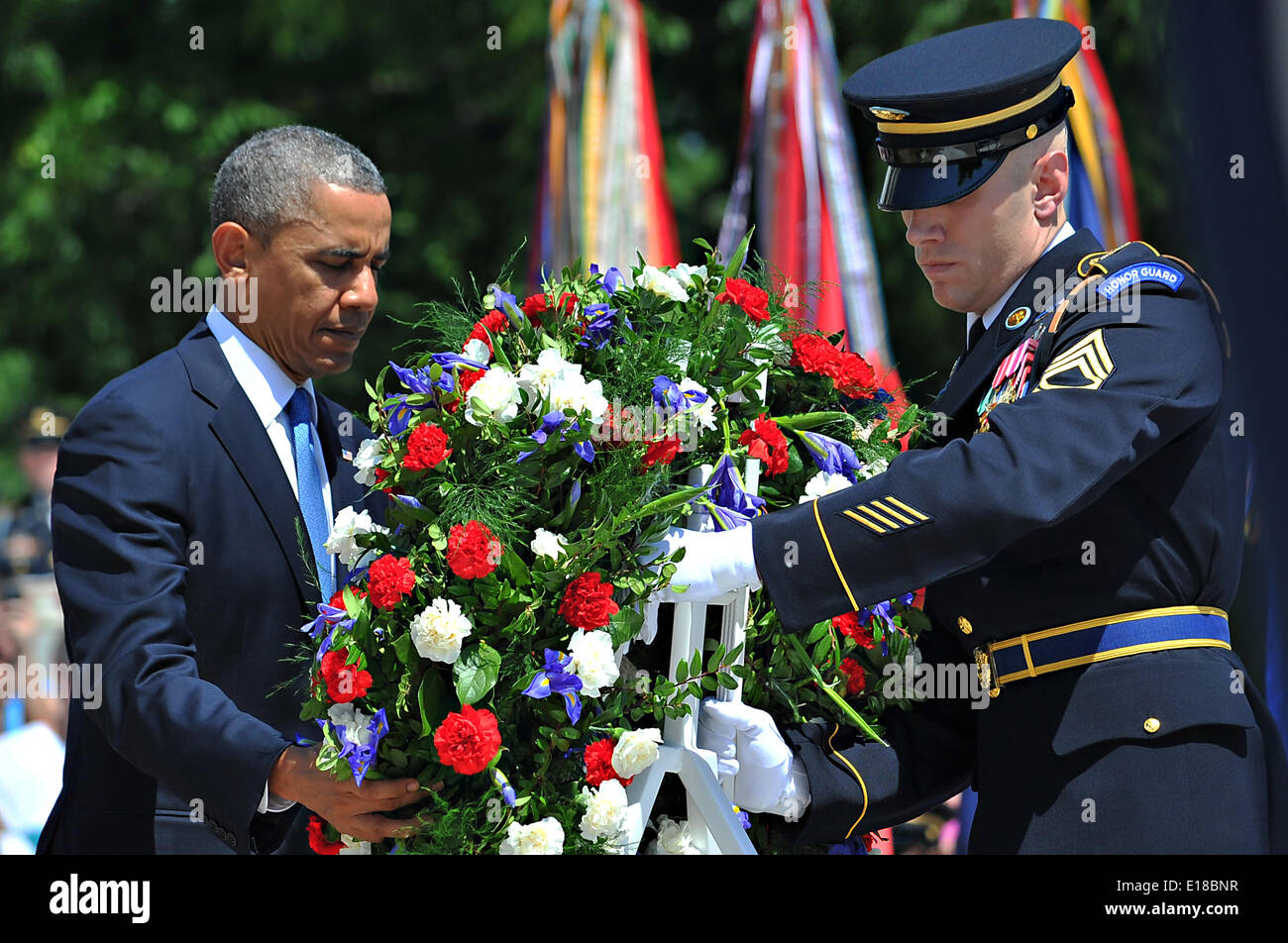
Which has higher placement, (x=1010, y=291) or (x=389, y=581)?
(x=1010, y=291)

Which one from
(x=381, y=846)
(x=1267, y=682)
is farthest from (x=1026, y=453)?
(x=381, y=846)

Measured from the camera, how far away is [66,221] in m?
9.26

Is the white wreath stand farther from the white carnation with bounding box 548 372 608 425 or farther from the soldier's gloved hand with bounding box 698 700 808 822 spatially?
the white carnation with bounding box 548 372 608 425

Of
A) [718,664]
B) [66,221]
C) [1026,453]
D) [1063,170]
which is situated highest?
[1063,170]

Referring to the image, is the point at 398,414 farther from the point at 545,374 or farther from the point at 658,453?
the point at 658,453

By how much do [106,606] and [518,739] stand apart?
0.92 metres

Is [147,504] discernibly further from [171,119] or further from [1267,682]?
[171,119]

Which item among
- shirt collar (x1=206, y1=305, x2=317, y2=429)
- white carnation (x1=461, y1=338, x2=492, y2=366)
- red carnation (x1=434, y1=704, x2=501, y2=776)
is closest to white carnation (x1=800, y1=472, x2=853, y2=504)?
white carnation (x1=461, y1=338, x2=492, y2=366)

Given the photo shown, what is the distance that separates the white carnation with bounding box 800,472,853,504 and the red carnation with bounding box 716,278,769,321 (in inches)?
11.2

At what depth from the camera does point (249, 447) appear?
9.57 ft

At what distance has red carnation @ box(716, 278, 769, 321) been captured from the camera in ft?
8.00

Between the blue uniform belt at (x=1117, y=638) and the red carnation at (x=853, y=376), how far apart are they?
502mm

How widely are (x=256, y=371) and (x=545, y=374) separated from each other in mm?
1040
